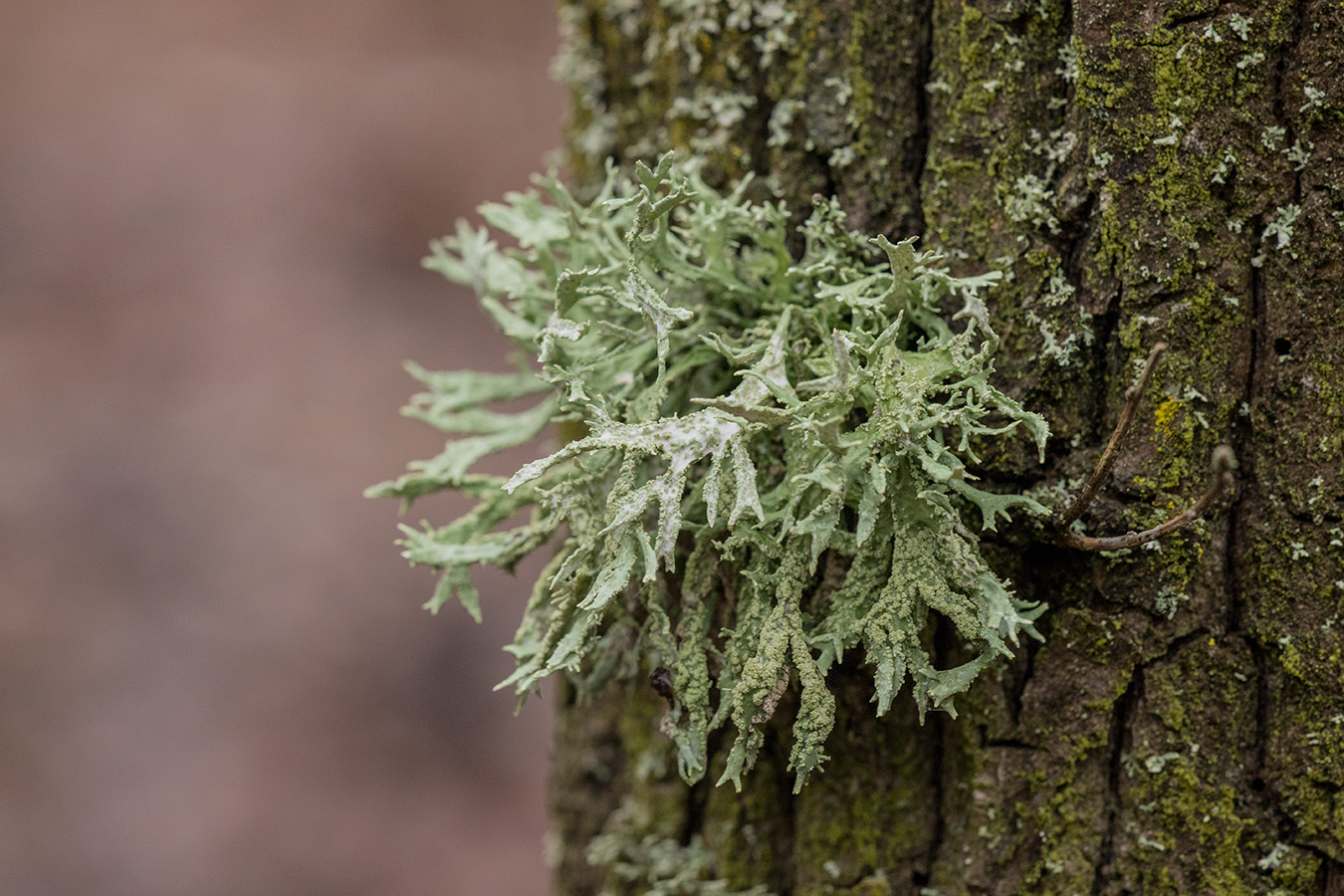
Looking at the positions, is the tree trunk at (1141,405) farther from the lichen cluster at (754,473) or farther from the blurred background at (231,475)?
the blurred background at (231,475)

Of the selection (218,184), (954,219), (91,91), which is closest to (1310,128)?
(954,219)

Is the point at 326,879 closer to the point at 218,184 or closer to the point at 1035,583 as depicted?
the point at 218,184

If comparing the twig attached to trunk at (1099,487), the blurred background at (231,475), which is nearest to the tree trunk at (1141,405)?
the twig attached to trunk at (1099,487)

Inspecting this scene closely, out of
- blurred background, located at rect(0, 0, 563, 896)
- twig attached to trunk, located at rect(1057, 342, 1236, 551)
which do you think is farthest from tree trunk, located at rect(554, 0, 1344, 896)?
blurred background, located at rect(0, 0, 563, 896)

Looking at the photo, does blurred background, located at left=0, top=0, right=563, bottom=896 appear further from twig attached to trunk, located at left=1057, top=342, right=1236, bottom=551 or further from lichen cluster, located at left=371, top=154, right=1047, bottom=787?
twig attached to trunk, located at left=1057, top=342, right=1236, bottom=551

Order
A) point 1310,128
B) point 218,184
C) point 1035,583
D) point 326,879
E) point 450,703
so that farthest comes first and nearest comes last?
point 218,184 → point 450,703 → point 326,879 → point 1035,583 → point 1310,128

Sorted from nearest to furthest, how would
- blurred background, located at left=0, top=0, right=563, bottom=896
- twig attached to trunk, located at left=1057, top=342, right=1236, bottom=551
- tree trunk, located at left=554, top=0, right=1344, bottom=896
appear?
twig attached to trunk, located at left=1057, top=342, right=1236, bottom=551 < tree trunk, located at left=554, top=0, right=1344, bottom=896 < blurred background, located at left=0, top=0, right=563, bottom=896
